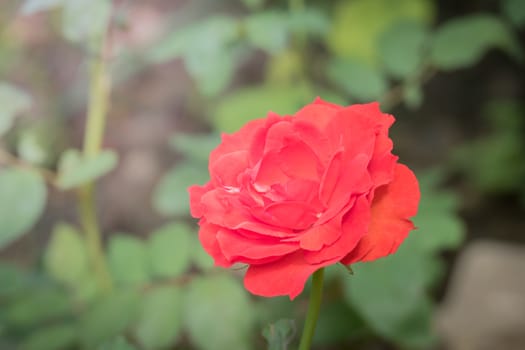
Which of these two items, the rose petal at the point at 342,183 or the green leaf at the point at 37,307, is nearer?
the rose petal at the point at 342,183

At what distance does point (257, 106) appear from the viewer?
129 cm

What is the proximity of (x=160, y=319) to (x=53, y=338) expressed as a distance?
216 mm

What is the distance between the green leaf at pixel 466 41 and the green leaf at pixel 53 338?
2.42ft

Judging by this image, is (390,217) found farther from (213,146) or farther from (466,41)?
(466,41)

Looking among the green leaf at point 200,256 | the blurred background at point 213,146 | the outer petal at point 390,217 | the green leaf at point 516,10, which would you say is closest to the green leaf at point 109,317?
the blurred background at point 213,146

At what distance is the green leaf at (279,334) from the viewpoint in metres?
0.54

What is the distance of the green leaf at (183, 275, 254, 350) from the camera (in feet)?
2.97

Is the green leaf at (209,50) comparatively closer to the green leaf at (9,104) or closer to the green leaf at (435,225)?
the green leaf at (9,104)

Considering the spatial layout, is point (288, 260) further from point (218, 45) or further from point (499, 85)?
point (499, 85)

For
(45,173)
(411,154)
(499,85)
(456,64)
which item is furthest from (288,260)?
(499,85)

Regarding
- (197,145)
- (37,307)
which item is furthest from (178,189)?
(37,307)

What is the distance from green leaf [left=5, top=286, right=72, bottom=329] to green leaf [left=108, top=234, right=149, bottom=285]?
94mm

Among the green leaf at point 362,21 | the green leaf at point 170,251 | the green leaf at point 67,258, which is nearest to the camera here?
the green leaf at point 170,251

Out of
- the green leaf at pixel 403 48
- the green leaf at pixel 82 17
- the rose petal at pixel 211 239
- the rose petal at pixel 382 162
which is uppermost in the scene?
the green leaf at pixel 82 17
